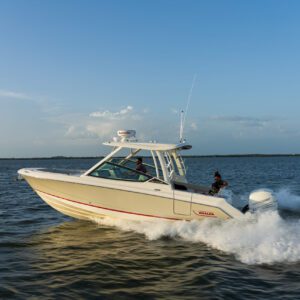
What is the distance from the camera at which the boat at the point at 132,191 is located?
9.49 m

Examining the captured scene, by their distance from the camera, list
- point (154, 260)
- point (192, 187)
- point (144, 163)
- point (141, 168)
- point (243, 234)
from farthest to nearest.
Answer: point (192, 187)
point (144, 163)
point (141, 168)
point (243, 234)
point (154, 260)

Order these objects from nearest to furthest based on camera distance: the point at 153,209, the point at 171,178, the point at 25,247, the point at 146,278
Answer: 1. the point at 146,278
2. the point at 25,247
3. the point at 153,209
4. the point at 171,178

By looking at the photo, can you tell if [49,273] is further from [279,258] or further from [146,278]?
[279,258]

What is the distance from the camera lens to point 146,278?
708cm

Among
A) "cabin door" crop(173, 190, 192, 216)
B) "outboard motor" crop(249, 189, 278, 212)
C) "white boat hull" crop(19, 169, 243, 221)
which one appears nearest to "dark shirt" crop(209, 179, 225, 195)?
"outboard motor" crop(249, 189, 278, 212)

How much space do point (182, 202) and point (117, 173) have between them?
1.74 meters

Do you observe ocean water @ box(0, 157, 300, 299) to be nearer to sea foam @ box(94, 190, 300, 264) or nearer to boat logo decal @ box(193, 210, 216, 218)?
sea foam @ box(94, 190, 300, 264)

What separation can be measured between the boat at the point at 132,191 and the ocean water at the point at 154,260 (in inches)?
12.2

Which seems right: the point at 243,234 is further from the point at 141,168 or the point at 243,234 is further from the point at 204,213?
the point at 141,168

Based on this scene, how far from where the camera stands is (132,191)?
973 cm

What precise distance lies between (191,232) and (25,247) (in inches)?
150

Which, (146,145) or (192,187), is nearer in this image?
(146,145)

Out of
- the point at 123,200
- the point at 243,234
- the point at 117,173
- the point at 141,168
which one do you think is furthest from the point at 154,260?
the point at 141,168

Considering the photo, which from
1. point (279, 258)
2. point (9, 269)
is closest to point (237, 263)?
point (279, 258)
